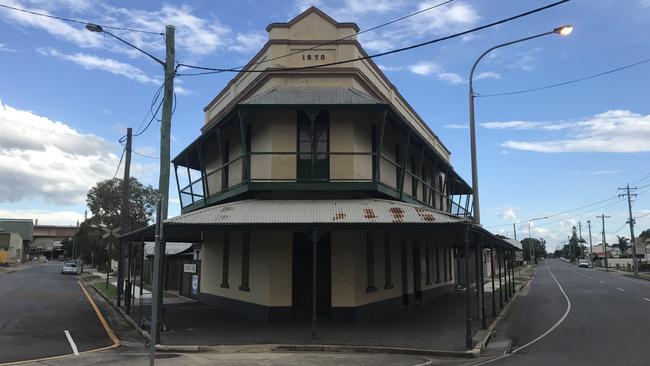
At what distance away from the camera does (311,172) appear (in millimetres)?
16094

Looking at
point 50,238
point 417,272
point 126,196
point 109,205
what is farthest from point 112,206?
Answer: point 50,238

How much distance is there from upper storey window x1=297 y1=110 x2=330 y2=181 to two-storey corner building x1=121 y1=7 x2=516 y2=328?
35mm

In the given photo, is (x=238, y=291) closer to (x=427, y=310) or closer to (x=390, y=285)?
(x=390, y=285)

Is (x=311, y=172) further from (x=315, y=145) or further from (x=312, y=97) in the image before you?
(x=312, y=97)

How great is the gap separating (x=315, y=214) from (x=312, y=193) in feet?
7.19

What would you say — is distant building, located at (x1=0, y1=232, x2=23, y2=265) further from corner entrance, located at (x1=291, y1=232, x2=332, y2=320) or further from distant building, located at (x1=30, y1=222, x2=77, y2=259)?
corner entrance, located at (x1=291, y1=232, x2=332, y2=320)

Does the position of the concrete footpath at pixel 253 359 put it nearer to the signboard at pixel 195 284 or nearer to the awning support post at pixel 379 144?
the awning support post at pixel 379 144

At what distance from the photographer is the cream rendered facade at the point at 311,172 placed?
15.9m

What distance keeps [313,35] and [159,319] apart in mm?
10482

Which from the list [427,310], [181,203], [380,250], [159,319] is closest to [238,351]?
[159,319]

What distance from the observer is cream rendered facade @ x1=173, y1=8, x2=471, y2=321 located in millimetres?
15914

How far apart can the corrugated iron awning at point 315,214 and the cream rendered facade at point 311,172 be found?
242mm

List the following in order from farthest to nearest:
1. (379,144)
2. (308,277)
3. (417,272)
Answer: (417,272), (308,277), (379,144)

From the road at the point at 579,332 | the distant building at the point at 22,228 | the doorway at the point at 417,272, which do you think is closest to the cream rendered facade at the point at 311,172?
the doorway at the point at 417,272
